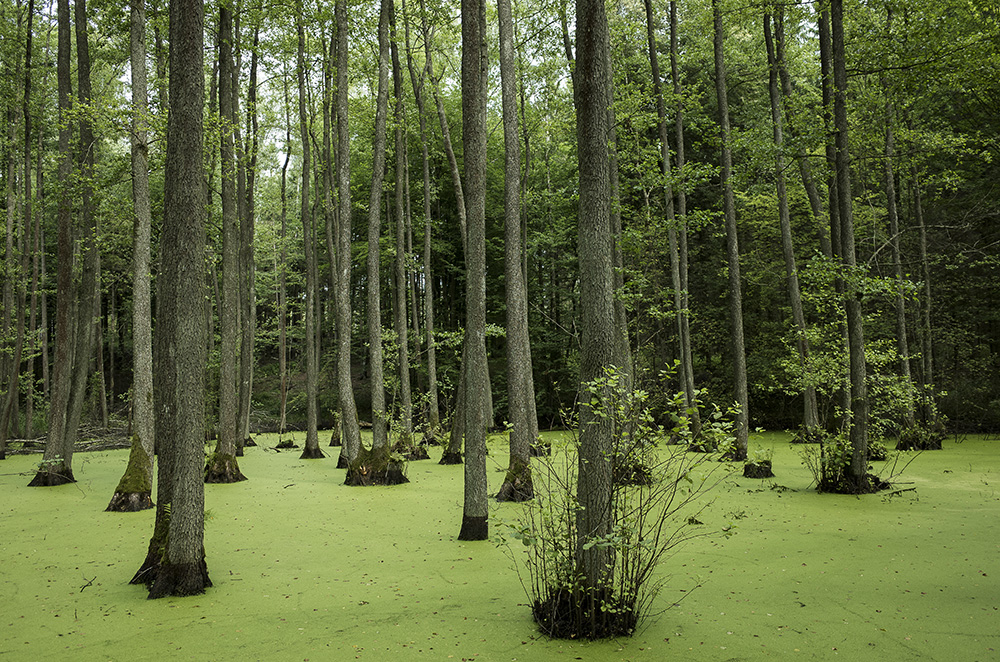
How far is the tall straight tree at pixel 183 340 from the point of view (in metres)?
4.50

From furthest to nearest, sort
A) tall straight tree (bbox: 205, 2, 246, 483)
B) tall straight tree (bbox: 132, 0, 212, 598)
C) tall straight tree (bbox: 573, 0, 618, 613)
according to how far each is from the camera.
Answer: tall straight tree (bbox: 205, 2, 246, 483) < tall straight tree (bbox: 132, 0, 212, 598) < tall straight tree (bbox: 573, 0, 618, 613)

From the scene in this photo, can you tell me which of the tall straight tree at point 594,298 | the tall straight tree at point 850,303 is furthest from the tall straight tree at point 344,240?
the tall straight tree at point 850,303

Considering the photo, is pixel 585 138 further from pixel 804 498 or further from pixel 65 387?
pixel 65 387

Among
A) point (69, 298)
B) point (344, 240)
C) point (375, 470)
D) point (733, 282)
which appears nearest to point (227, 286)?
point (69, 298)

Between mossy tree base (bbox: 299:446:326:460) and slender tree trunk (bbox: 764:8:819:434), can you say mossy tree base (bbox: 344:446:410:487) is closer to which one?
mossy tree base (bbox: 299:446:326:460)

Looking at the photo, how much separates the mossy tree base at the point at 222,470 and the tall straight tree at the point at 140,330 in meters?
2.18

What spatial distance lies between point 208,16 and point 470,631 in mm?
14478

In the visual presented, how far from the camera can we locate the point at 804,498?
25.5 feet

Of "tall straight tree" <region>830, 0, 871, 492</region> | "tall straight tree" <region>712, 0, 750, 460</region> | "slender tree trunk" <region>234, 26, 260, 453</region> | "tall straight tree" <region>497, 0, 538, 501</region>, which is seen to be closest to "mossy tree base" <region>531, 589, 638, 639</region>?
"tall straight tree" <region>497, 0, 538, 501</region>

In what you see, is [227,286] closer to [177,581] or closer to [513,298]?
[513,298]

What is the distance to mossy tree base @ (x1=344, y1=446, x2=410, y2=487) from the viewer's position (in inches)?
389

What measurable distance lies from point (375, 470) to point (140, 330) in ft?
13.2

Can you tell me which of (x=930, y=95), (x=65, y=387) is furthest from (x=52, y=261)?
(x=930, y=95)

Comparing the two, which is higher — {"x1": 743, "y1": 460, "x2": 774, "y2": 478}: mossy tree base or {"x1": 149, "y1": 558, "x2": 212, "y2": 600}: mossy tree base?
{"x1": 149, "y1": 558, "x2": 212, "y2": 600}: mossy tree base
